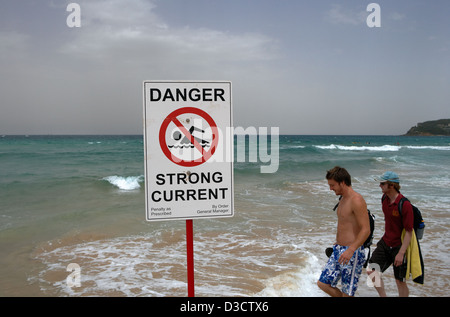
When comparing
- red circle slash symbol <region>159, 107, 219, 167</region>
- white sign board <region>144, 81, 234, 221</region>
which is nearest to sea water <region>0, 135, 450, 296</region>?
white sign board <region>144, 81, 234, 221</region>

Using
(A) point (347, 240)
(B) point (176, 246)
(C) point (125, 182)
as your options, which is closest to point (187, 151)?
(A) point (347, 240)

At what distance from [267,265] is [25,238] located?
6.02 m

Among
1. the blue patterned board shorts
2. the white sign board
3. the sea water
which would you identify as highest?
the white sign board

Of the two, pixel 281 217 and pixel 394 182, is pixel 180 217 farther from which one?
pixel 281 217

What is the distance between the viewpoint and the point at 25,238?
8.70m

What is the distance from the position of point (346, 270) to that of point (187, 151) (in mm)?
2539

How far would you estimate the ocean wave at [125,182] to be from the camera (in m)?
18.1

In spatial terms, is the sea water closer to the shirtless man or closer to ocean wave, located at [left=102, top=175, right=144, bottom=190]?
the shirtless man

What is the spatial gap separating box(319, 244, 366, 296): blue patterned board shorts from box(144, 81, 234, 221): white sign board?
2170 mm

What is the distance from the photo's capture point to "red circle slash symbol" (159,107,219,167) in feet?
7.39

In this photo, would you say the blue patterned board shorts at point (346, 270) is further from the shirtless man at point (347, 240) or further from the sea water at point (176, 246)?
the sea water at point (176, 246)

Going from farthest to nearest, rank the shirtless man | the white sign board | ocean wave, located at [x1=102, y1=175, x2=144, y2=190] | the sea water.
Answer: ocean wave, located at [x1=102, y1=175, x2=144, y2=190] → the sea water → the shirtless man → the white sign board

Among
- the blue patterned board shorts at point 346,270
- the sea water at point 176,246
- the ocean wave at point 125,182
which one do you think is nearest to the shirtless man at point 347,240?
the blue patterned board shorts at point 346,270
